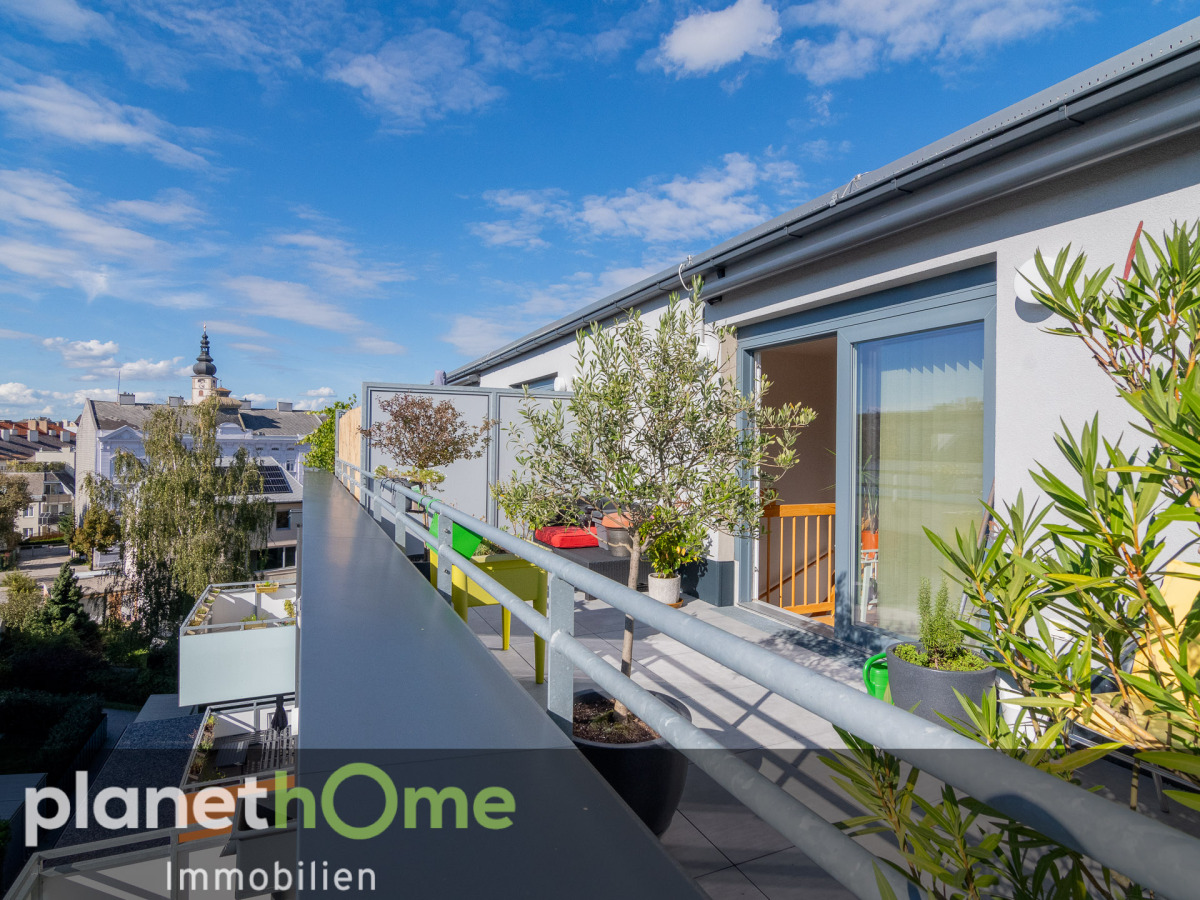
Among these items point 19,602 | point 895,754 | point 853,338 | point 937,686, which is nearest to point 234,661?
point 937,686

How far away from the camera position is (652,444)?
3709mm

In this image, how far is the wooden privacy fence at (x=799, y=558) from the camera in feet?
22.9

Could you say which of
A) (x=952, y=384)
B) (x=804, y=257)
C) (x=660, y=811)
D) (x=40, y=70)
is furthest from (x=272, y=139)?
(x=660, y=811)

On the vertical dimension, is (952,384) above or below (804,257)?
below

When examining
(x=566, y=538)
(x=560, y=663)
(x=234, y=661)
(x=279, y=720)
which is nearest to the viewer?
(x=560, y=663)

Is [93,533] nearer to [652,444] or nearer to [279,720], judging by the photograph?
[279,720]

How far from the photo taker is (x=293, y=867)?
1.20m

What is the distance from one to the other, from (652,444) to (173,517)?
36045mm

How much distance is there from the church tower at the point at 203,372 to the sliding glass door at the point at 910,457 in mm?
99232

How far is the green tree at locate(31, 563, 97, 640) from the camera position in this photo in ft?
105

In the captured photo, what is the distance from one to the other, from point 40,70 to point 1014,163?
32.5 meters

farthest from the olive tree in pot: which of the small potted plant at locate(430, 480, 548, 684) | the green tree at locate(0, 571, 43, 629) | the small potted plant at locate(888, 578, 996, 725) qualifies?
the green tree at locate(0, 571, 43, 629)

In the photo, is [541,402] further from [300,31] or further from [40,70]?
[40,70]

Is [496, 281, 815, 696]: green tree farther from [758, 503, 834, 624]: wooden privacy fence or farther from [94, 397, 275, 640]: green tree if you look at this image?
[94, 397, 275, 640]: green tree
